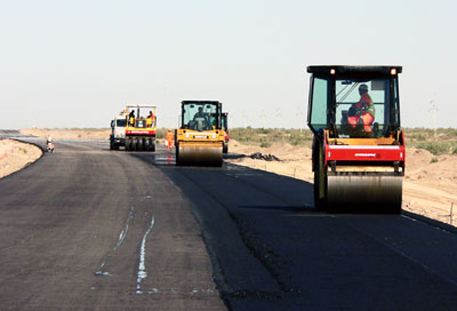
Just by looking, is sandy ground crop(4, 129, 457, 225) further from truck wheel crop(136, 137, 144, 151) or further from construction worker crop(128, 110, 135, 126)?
truck wheel crop(136, 137, 144, 151)

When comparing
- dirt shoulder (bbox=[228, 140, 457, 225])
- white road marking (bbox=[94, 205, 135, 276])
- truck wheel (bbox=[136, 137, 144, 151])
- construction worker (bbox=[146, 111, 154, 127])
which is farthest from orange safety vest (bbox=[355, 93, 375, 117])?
truck wheel (bbox=[136, 137, 144, 151])

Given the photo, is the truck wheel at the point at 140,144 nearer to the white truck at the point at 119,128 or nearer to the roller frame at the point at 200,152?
the white truck at the point at 119,128

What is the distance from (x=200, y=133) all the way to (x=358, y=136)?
68.0 ft

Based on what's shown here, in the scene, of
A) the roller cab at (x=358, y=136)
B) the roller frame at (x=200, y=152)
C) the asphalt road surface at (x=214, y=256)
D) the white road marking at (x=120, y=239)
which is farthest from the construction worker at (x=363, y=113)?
the roller frame at (x=200, y=152)

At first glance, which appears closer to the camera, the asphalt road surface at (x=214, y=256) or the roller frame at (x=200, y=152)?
the asphalt road surface at (x=214, y=256)

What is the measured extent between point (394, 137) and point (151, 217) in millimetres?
5321

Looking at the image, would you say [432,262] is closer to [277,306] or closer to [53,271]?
[277,306]

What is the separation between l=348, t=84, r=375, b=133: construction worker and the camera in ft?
60.3

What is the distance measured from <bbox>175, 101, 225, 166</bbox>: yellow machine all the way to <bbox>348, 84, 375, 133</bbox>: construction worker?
20.4m

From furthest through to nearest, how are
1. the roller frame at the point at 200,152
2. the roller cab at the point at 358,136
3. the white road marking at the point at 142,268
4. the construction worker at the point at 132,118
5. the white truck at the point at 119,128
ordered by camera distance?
1. the white truck at the point at 119,128
2. the construction worker at the point at 132,118
3. the roller frame at the point at 200,152
4. the roller cab at the point at 358,136
5. the white road marking at the point at 142,268

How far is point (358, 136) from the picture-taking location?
1841cm

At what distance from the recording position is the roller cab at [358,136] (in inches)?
699

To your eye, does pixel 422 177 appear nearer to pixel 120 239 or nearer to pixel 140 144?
pixel 120 239

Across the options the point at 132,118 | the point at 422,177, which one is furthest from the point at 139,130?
the point at 422,177
